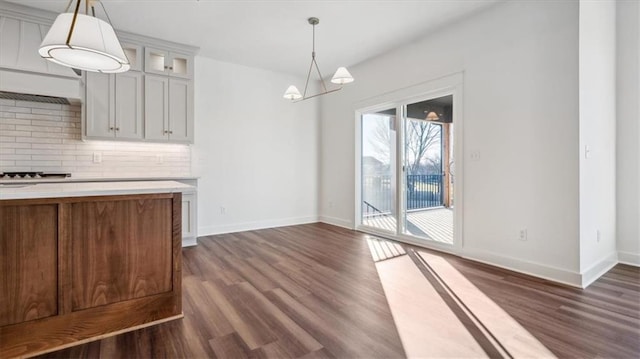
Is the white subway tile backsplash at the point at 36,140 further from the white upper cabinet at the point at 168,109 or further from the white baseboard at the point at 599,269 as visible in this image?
the white baseboard at the point at 599,269

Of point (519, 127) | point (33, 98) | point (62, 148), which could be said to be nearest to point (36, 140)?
point (62, 148)

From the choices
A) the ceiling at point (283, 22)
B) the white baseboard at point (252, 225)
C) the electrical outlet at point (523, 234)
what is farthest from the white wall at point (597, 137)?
the white baseboard at point (252, 225)

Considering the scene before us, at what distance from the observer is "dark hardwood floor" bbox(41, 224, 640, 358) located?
179 centimetres

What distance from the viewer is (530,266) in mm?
3020

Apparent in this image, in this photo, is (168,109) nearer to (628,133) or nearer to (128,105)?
(128,105)

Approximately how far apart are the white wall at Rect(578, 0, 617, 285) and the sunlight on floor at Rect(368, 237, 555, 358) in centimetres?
120

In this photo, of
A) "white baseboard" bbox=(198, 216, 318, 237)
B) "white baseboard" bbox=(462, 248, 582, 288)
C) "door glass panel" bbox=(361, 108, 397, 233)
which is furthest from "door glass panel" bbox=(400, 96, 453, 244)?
"white baseboard" bbox=(198, 216, 318, 237)

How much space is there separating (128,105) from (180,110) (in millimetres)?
642

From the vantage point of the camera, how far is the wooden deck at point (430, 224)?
411 centimetres

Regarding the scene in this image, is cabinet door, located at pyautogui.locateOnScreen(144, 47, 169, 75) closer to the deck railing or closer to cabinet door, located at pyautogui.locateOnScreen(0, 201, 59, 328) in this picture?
cabinet door, located at pyautogui.locateOnScreen(0, 201, 59, 328)

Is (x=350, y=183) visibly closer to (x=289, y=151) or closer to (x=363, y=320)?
(x=289, y=151)

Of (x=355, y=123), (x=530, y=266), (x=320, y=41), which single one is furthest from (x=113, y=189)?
(x=355, y=123)

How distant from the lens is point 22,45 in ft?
10.9

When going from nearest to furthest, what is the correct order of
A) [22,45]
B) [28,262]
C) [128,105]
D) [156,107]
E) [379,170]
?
1. [28,262]
2. [22,45]
3. [128,105]
4. [156,107]
5. [379,170]
